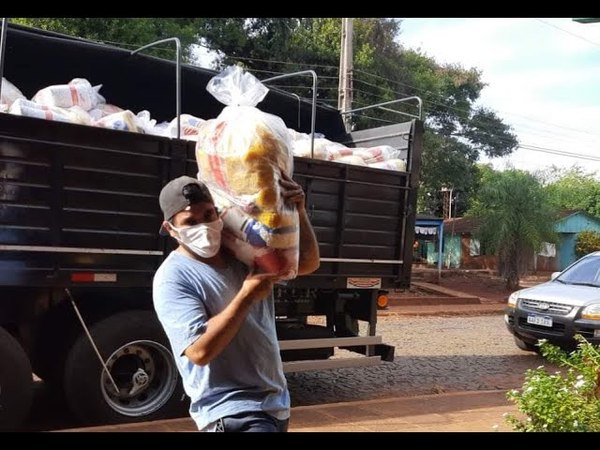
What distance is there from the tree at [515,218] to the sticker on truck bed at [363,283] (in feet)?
49.8

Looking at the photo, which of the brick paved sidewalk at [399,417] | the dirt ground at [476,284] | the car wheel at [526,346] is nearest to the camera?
the brick paved sidewalk at [399,417]

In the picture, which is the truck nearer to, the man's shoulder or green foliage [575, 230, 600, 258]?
the man's shoulder

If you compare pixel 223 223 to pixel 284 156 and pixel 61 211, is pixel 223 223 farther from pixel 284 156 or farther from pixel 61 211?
pixel 61 211

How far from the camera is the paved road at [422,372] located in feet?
23.4

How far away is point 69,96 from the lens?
5.45 metres

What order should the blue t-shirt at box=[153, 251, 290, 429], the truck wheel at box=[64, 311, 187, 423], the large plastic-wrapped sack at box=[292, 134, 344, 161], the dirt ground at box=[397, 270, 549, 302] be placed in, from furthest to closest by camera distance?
the dirt ground at box=[397, 270, 549, 302] → the large plastic-wrapped sack at box=[292, 134, 344, 161] → the truck wheel at box=[64, 311, 187, 423] → the blue t-shirt at box=[153, 251, 290, 429]

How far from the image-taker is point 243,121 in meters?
→ 2.58

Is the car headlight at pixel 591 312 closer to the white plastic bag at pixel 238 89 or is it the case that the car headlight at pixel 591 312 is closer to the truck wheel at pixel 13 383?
the white plastic bag at pixel 238 89

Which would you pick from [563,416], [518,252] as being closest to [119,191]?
[563,416]

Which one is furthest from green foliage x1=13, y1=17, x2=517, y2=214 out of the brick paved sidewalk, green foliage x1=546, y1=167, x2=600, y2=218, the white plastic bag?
green foliage x1=546, y1=167, x2=600, y2=218

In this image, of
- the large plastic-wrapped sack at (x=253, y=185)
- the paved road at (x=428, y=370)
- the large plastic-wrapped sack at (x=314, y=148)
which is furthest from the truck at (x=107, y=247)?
the large plastic-wrapped sack at (x=253, y=185)

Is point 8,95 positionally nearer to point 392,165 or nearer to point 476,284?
point 392,165

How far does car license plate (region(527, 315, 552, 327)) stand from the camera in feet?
30.7

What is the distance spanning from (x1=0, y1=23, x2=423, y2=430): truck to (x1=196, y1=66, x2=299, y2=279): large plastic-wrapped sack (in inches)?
104
